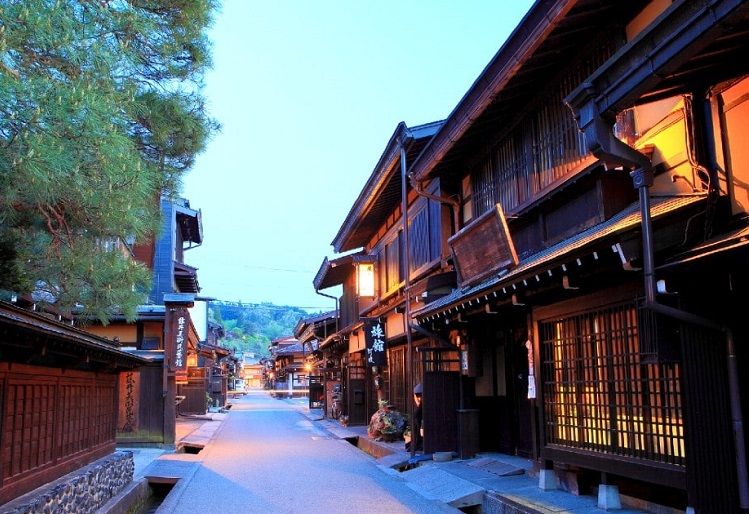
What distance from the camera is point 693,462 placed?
7078mm

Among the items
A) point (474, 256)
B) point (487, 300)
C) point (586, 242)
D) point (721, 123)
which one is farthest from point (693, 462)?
point (474, 256)

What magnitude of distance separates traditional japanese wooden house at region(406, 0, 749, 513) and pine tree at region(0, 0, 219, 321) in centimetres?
501

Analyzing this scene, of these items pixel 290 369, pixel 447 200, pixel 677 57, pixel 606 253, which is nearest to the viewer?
pixel 677 57

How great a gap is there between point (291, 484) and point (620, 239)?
9.49 m

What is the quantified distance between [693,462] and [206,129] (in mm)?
8198

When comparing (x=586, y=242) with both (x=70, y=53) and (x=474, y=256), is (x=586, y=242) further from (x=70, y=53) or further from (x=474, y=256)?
(x=70, y=53)

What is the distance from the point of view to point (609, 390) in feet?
29.9

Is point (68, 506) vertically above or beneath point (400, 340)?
beneath

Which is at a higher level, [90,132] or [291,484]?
[90,132]

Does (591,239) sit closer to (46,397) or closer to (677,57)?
(677,57)

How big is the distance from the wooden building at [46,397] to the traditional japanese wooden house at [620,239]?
21.2 feet

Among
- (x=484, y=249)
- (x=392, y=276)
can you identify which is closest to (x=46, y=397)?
(x=484, y=249)

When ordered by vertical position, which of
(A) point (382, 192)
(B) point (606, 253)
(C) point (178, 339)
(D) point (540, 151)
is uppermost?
(A) point (382, 192)

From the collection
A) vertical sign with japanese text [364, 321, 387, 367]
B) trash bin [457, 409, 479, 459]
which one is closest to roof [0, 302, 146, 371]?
trash bin [457, 409, 479, 459]
